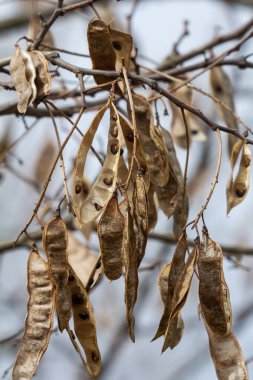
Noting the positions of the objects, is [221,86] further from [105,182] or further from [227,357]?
[227,357]

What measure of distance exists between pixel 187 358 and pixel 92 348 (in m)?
3.95

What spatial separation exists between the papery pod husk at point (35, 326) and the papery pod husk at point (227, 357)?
0.32 metres

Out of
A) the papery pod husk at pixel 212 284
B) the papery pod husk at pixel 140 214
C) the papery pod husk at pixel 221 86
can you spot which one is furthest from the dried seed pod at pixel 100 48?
the papery pod husk at pixel 221 86

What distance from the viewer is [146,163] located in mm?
1630

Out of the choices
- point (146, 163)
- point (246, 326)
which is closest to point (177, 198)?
point (146, 163)

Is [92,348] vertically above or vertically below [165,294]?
below

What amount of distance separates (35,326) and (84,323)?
0.32 ft

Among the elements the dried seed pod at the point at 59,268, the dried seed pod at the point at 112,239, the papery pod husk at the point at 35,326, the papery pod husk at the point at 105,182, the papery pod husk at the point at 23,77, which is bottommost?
the papery pod husk at the point at 35,326

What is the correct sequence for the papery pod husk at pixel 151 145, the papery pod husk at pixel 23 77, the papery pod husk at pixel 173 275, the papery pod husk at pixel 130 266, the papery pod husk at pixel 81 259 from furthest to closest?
the papery pod husk at pixel 81 259
the papery pod husk at pixel 151 145
the papery pod husk at pixel 23 77
the papery pod husk at pixel 173 275
the papery pod husk at pixel 130 266

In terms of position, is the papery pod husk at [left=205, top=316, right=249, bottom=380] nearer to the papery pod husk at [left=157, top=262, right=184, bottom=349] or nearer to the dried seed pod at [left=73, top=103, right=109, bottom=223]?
the papery pod husk at [left=157, top=262, right=184, bottom=349]

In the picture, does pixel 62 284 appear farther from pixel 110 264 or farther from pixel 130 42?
pixel 130 42

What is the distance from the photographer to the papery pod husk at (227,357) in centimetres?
164

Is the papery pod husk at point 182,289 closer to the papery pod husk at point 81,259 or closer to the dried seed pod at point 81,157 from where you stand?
the dried seed pod at point 81,157

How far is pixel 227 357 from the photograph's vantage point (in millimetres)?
1658
